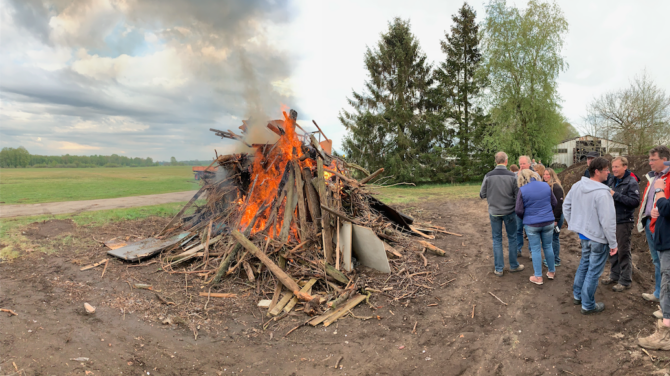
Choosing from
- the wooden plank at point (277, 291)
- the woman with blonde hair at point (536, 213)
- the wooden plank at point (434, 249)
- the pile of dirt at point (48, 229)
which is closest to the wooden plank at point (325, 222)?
the wooden plank at point (277, 291)

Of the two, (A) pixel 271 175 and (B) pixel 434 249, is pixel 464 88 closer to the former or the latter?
(B) pixel 434 249

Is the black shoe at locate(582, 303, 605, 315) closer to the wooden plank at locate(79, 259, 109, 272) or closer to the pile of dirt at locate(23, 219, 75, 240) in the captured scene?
the wooden plank at locate(79, 259, 109, 272)

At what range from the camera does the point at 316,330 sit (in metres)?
4.63

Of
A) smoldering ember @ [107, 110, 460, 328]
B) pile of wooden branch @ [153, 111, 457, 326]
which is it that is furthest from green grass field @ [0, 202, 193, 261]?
pile of wooden branch @ [153, 111, 457, 326]

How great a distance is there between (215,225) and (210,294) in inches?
91.3

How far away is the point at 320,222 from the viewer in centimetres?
673

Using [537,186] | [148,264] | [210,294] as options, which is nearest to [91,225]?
[148,264]

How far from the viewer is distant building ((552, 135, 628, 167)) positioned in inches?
921

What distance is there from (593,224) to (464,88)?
23972 millimetres

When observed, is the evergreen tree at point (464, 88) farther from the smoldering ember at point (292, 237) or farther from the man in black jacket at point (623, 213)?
the man in black jacket at point (623, 213)

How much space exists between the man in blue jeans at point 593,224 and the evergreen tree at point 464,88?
2172 cm

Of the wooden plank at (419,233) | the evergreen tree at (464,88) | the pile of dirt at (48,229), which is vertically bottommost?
the wooden plank at (419,233)

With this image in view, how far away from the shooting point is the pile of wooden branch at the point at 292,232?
5668 millimetres

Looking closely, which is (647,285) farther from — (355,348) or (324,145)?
(324,145)
